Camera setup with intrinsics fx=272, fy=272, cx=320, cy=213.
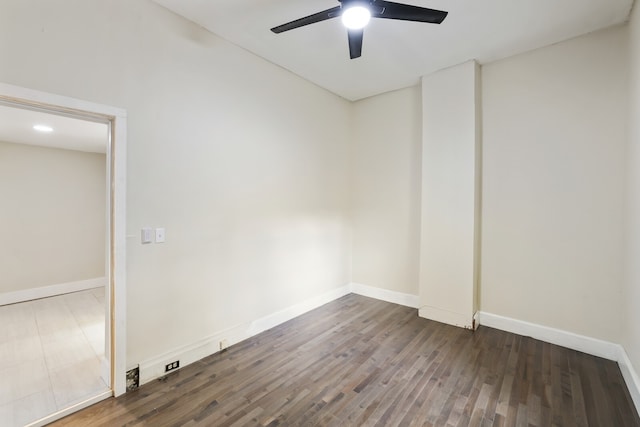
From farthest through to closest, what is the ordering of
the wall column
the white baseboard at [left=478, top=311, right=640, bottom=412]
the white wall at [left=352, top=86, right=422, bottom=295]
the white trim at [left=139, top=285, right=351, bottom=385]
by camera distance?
the white wall at [left=352, top=86, right=422, bottom=295] < the wall column < the white trim at [left=139, top=285, right=351, bottom=385] < the white baseboard at [left=478, top=311, right=640, bottom=412]

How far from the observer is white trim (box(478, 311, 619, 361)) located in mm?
2545

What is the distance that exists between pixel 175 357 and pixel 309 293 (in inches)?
69.4

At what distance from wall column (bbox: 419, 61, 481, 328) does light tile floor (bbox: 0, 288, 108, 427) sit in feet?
11.1

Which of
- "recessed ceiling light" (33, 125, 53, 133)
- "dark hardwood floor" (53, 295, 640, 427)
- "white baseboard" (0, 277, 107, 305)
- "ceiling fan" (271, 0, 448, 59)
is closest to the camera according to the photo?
"ceiling fan" (271, 0, 448, 59)

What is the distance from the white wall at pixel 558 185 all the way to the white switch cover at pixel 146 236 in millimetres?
3471

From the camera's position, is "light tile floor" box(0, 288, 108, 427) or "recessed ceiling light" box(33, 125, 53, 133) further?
"recessed ceiling light" box(33, 125, 53, 133)

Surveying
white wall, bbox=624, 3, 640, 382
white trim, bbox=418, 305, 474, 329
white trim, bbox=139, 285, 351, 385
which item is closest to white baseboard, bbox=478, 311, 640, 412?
white wall, bbox=624, 3, 640, 382

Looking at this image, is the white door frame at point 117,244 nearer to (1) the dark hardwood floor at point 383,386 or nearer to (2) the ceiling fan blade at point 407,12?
(1) the dark hardwood floor at point 383,386

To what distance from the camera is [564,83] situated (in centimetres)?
274

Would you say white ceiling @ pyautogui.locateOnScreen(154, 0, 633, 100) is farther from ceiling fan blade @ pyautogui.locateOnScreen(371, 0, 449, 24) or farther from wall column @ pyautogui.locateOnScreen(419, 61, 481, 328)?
ceiling fan blade @ pyautogui.locateOnScreen(371, 0, 449, 24)

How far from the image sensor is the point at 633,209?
214 centimetres

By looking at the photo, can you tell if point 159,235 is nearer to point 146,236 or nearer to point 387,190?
point 146,236

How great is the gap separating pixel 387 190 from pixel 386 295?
1566 mm

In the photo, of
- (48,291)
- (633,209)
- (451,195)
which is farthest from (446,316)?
(48,291)
